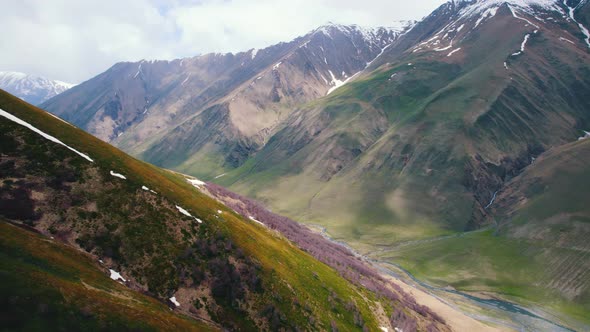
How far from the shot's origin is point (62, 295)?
2766cm

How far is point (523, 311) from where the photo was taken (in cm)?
11906

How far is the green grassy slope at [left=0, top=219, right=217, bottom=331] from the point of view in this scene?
82.4ft

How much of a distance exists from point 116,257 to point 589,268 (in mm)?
145160

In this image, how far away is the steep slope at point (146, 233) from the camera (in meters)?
39.0

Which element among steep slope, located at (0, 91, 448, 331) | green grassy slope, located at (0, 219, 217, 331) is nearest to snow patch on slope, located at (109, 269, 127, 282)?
steep slope, located at (0, 91, 448, 331)

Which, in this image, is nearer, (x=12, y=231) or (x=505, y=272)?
(x=12, y=231)

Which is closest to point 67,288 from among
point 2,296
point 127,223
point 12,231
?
point 2,296

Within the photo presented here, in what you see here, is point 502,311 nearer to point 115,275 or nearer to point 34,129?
point 115,275

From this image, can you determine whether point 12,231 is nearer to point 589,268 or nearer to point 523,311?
point 523,311

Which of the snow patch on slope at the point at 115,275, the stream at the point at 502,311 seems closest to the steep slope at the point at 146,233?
the snow patch on slope at the point at 115,275

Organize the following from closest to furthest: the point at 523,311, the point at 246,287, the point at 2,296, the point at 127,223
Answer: the point at 2,296, the point at 127,223, the point at 246,287, the point at 523,311

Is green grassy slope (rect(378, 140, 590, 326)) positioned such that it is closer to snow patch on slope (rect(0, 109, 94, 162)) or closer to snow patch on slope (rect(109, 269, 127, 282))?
snow patch on slope (rect(109, 269, 127, 282))

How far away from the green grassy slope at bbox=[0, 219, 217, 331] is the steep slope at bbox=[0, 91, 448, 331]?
62cm

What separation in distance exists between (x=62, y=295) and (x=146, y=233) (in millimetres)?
16235
